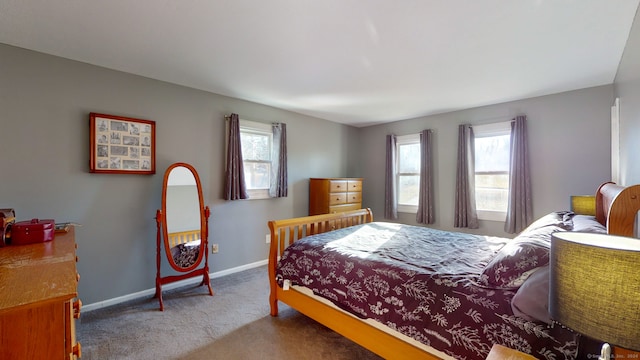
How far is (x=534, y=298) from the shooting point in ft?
4.06

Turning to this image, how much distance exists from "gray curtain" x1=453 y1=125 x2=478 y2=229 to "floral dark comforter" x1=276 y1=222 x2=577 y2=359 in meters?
1.52

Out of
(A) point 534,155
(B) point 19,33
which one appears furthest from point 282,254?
(A) point 534,155

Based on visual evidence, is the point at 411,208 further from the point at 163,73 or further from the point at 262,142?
the point at 163,73

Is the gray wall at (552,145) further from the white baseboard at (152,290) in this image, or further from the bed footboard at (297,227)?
the white baseboard at (152,290)

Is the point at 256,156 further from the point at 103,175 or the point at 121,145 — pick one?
the point at 103,175

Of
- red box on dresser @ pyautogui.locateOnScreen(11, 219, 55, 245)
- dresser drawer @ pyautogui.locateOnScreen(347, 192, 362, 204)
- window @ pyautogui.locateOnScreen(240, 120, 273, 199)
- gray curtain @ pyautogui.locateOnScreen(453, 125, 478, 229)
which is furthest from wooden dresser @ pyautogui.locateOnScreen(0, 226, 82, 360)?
gray curtain @ pyautogui.locateOnScreen(453, 125, 478, 229)

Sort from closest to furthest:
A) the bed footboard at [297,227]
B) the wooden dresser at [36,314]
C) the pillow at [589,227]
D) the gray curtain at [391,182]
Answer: the wooden dresser at [36,314] → the pillow at [589,227] → the bed footboard at [297,227] → the gray curtain at [391,182]

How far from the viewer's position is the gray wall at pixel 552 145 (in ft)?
10.4

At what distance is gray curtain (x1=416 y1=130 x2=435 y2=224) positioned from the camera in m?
4.48

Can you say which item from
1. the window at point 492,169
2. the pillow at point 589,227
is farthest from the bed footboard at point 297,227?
the pillow at point 589,227

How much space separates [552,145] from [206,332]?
4.47 meters

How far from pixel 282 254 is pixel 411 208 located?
3032 mm

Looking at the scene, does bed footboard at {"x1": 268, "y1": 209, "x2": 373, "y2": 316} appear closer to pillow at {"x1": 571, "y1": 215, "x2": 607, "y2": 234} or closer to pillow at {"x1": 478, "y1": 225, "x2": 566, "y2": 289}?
pillow at {"x1": 478, "y1": 225, "x2": 566, "y2": 289}

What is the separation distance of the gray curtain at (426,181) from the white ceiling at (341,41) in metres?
1.28
